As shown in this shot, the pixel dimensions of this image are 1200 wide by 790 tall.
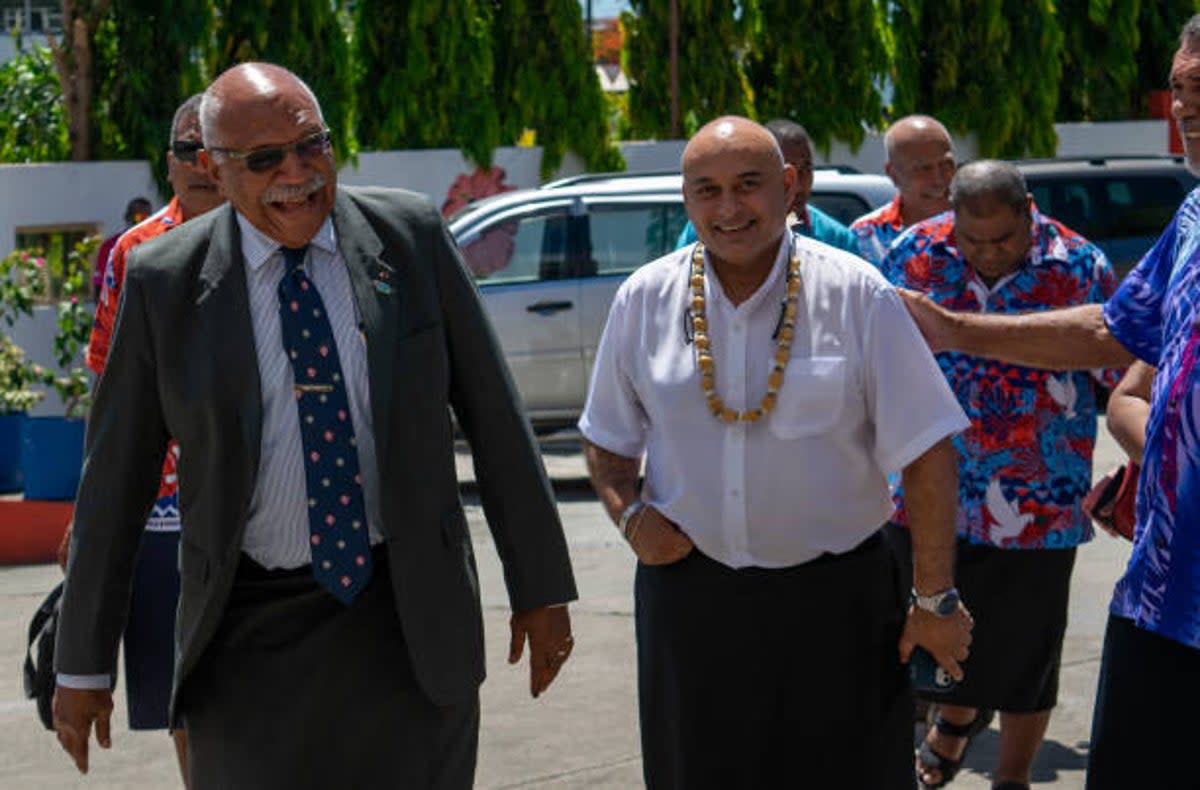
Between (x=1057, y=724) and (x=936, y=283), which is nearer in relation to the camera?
(x=936, y=283)

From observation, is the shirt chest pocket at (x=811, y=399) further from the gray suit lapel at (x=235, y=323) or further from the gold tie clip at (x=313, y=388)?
the gray suit lapel at (x=235, y=323)

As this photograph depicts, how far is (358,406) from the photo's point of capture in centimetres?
416

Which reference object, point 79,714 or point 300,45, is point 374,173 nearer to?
point 300,45

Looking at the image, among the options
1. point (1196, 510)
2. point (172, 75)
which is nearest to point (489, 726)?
point (1196, 510)

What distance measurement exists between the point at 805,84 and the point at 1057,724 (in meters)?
15.3

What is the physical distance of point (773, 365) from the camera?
4.57m

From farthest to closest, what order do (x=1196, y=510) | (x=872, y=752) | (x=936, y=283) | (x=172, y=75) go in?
(x=172, y=75), (x=936, y=283), (x=872, y=752), (x=1196, y=510)

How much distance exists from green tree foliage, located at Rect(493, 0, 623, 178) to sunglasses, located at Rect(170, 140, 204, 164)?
1470 cm

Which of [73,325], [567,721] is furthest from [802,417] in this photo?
[73,325]

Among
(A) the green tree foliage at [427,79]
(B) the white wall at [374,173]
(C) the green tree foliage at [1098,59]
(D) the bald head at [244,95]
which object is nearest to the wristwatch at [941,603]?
(D) the bald head at [244,95]

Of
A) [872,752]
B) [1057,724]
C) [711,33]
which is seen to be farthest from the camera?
[711,33]

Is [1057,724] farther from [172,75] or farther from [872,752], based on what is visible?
[172,75]

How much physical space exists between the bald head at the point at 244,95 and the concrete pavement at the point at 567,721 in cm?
320

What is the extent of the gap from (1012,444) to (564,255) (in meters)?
8.29
